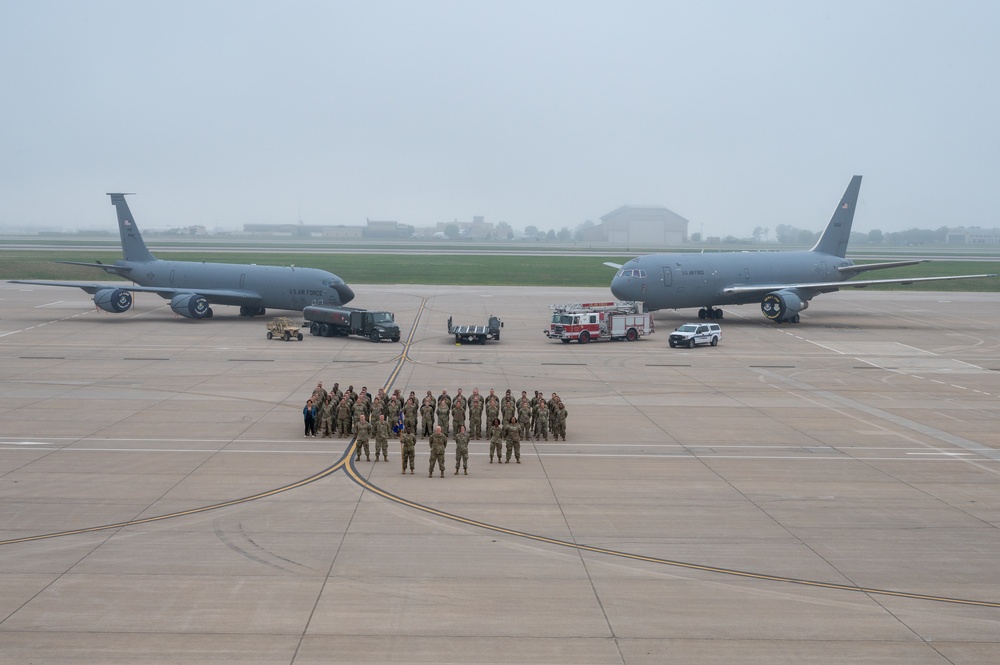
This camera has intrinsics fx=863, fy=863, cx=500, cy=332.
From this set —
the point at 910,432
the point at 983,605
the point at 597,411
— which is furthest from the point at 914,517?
the point at 597,411

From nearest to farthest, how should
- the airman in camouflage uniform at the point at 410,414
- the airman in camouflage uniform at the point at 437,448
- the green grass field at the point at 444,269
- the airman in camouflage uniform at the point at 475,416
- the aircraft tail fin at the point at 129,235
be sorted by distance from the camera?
the airman in camouflage uniform at the point at 437,448 → the airman in camouflage uniform at the point at 410,414 → the airman in camouflage uniform at the point at 475,416 → the aircraft tail fin at the point at 129,235 → the green grass field at the point at 444,269

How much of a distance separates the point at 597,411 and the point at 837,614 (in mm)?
19171

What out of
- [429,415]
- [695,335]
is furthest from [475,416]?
[695,335]

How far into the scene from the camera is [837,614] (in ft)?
49.8

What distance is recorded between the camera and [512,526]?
19734 mm

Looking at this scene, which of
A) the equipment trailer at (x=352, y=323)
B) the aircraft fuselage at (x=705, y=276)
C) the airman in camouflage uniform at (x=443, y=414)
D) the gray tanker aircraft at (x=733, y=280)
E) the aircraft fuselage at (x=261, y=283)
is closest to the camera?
the airman in camouflage uniform at (x=443, y=414)

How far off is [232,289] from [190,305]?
3.22m

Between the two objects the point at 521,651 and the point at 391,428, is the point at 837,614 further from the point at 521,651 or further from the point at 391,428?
the point at 391,428

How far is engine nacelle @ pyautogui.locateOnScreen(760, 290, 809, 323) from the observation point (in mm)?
63812

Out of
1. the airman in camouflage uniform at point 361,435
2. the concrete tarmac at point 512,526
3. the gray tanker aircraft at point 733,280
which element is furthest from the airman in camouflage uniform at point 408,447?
the gray tanker aircraft at point 733,280

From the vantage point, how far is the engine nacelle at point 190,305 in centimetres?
6275

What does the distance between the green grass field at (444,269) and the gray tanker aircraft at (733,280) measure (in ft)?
120

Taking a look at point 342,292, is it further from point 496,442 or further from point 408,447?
point 408,447

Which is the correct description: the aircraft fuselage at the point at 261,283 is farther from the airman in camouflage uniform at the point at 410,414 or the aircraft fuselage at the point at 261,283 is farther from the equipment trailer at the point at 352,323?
the airman in camouflage uniform at the point at 410,414
